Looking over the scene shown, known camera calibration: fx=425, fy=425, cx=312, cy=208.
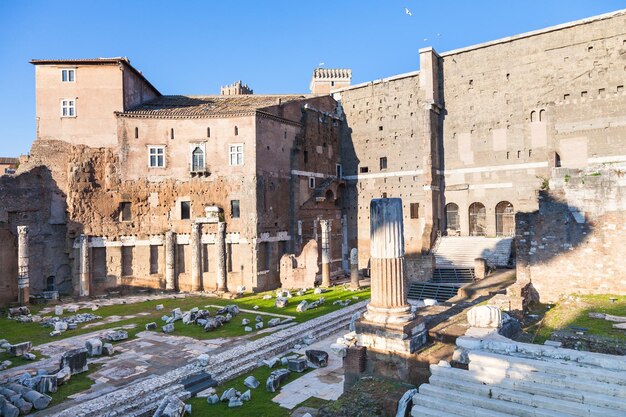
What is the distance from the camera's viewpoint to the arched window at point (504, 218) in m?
28.1

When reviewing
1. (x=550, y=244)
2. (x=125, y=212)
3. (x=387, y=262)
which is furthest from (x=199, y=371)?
(x=125, y=212)

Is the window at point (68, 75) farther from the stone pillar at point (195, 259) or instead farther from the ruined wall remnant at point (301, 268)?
the ruined wall remnant at point (301, 268)

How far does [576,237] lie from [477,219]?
1424 cm

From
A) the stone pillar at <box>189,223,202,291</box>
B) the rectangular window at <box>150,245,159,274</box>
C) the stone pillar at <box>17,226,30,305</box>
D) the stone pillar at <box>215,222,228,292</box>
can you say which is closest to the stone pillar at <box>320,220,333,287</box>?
the stone pillar at <box>215,222,228,292</box>

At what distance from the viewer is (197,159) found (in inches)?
1057

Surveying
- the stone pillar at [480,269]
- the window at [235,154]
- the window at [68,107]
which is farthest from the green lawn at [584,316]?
the window at [68,107]

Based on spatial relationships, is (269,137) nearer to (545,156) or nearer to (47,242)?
(47,242)

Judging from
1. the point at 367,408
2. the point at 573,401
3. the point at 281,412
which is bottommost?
the point at 281,412

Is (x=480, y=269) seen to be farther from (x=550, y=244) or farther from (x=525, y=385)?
(x=525, y=385)

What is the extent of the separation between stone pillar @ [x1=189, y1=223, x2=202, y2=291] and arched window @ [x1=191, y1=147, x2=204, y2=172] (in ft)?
12.0

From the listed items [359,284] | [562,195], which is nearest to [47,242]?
[359,284]

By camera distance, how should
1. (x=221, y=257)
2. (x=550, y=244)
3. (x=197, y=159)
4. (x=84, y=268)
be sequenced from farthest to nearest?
(x=197, y=159), (x=221, y=257), (x=84, y=268), (x=550, y=244)

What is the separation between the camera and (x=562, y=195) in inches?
612

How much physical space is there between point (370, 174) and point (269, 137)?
968 centimetres
